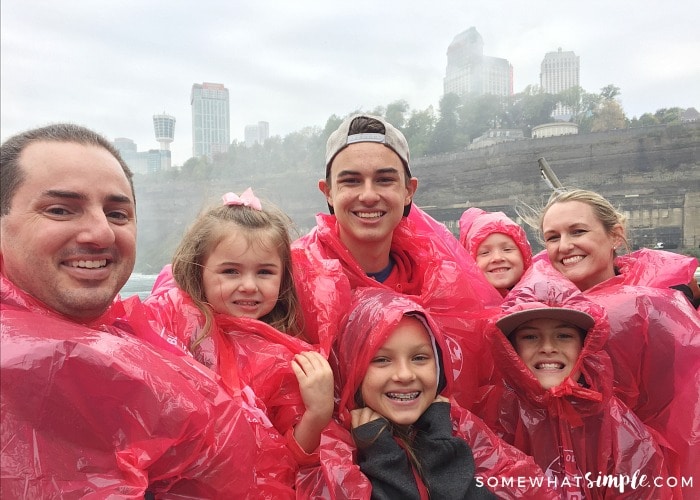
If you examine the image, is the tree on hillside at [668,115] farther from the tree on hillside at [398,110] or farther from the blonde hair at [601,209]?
the blonde hair at [601,209]

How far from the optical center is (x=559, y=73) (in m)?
39.0

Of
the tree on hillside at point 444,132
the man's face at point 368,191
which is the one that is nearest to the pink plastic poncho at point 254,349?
the man's face at point 368,191

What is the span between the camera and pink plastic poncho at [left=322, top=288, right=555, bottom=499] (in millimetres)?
1501

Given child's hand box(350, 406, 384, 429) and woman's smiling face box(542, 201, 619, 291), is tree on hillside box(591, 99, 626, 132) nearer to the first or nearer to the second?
woman's smiling face box(542, 201, 619, 291)

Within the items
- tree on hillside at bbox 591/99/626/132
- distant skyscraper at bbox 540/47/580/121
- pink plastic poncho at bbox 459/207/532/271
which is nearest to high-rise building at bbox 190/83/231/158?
distant skyscraper at bbox 540/47/580/121

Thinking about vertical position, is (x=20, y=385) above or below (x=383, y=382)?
above

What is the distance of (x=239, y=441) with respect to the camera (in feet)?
3.94

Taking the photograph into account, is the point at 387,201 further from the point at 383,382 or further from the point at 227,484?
the point at 227,484

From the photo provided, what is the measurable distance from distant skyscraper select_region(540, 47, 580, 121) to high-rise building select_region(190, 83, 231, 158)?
22608 mm

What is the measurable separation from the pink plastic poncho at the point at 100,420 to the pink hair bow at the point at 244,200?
2.48ft

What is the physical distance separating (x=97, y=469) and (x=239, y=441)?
31 centimetres

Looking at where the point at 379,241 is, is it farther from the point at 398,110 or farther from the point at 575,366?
the point at 398,110

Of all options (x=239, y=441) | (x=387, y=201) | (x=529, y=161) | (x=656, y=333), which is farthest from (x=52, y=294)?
(x=529, y=161)

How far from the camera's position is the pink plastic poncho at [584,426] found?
161 cm
